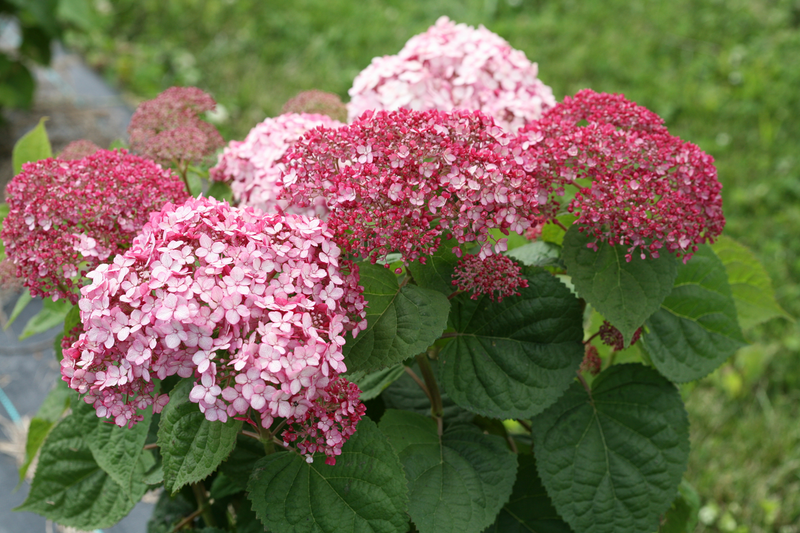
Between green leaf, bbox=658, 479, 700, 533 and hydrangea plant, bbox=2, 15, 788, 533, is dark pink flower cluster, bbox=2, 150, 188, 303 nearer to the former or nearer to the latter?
hydrangea plant, bbox=2, 15, 788, 533

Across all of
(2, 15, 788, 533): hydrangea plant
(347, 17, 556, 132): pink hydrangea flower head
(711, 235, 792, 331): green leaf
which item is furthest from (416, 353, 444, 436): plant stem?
(711, 235, 792, 331): green leaf

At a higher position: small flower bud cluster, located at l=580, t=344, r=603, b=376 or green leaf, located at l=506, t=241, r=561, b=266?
green leaf, located at l=506, t=241, r=561, b=266

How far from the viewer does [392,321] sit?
1.21m

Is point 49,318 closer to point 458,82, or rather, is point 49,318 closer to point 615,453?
point 458,82

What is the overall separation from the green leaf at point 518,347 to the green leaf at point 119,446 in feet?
1.84

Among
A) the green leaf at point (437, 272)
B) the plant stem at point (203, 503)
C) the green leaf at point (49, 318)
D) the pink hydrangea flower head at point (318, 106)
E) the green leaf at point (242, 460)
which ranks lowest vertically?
the plant stem at point (203, 503)

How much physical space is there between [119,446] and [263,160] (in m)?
0.62

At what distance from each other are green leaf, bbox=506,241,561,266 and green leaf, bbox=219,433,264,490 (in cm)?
67

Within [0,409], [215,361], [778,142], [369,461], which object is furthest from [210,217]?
[778,142]

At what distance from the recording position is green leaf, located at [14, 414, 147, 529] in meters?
1.51

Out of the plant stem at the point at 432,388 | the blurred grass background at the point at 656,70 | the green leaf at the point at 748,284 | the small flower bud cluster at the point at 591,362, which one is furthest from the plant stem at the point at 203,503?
the blurred grass background at the point at 656,70

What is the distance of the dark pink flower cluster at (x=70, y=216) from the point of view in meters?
1.22

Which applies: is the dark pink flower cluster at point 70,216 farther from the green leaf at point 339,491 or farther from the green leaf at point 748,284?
the green leaf at point 748,284

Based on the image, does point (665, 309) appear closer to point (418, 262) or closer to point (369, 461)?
point (418, 262)
